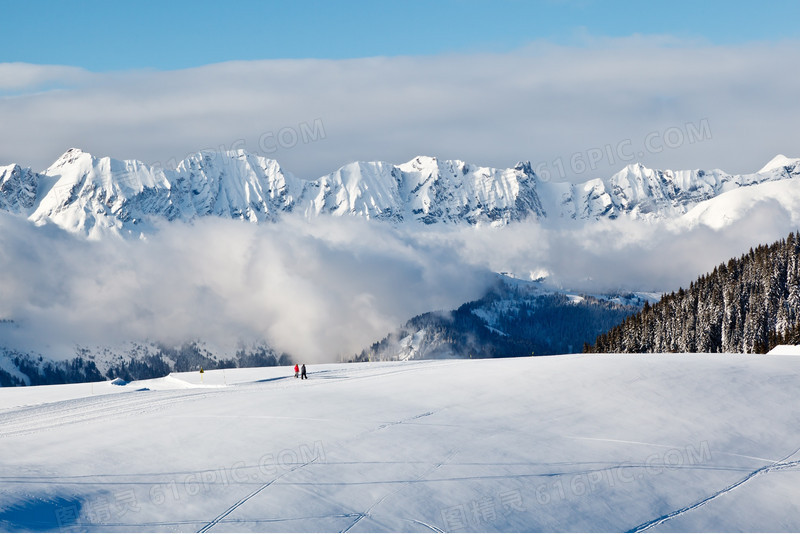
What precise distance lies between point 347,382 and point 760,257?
85378mm

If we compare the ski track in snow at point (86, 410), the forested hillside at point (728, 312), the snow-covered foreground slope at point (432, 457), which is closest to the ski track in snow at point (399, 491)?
the snow-covered foreground slope at point (432, 457)

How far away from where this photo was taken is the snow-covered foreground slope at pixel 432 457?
23.7m

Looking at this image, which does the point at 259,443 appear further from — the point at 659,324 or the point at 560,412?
the point at 659,324

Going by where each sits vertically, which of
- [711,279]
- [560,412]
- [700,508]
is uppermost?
[711,279]

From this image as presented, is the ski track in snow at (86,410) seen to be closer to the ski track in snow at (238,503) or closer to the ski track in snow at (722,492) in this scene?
the ski track in snow at (238,503)

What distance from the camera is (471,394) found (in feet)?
130

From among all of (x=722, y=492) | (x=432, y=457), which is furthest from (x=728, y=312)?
(x=432, y=457)

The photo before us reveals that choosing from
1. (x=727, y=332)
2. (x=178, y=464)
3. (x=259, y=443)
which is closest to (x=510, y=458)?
(x=259, y=443)

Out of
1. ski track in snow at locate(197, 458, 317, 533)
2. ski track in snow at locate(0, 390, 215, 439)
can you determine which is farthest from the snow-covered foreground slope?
ski track in snow at locate(0, 390, 215, 439)

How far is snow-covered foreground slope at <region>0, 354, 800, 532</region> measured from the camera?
77.8 feet

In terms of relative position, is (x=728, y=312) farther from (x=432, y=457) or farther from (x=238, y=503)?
Result: (x=238, y=503)

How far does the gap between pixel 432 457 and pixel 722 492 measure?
10.0 meters

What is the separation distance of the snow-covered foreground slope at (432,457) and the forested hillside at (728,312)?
6093 cm

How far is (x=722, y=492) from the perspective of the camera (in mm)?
28047
